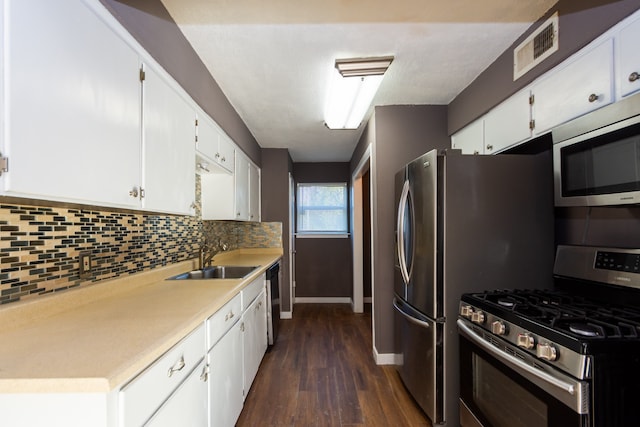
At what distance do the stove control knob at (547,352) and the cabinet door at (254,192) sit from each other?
3037 mm

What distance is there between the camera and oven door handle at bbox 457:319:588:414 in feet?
3.27

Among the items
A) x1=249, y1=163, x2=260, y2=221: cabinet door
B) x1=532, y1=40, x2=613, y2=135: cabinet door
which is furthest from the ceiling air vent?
x1=249, y1=163, x2=260, y2=221: cabinet door

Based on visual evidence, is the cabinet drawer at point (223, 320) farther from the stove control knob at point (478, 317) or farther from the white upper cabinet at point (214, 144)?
the stove control knob at point (478, 317)

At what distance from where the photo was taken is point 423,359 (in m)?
2.02

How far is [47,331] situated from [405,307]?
2067 millimetres

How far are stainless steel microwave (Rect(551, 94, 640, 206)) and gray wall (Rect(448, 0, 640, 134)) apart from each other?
0.38 m

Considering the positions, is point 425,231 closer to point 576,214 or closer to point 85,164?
point 576,214

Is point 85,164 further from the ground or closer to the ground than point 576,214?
further from the ground

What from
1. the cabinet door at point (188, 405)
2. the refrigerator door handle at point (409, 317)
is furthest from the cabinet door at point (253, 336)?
the refrigerator door handle at point (409, 317)

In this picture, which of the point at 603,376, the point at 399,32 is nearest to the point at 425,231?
the point at 603,376

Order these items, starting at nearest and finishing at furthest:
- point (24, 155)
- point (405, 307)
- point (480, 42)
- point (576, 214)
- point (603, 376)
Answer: point (24, 155) → point (603, 376) → point (576, 214) → point (480, 42) → point (405, 307)

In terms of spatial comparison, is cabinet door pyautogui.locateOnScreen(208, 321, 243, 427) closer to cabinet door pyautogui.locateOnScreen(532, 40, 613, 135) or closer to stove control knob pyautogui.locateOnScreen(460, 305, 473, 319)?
stove control knob pyautogui.locateOnScreen(460, 305, 473, 319)

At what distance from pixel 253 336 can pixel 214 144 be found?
62.1 inches

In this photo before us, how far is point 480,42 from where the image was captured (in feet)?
6.26
